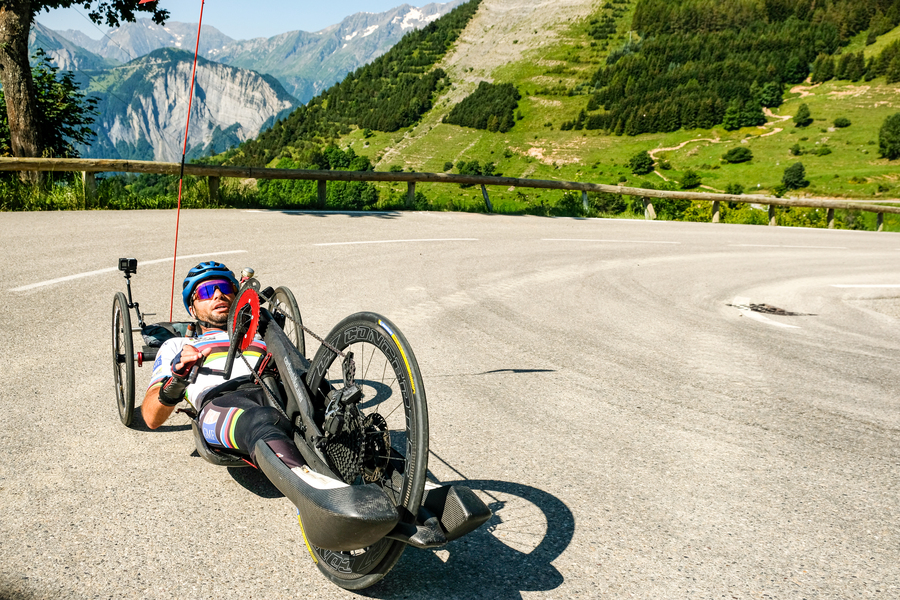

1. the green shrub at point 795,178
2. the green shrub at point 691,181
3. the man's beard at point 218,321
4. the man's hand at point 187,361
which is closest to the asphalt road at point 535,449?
the man's hand at point 187,361

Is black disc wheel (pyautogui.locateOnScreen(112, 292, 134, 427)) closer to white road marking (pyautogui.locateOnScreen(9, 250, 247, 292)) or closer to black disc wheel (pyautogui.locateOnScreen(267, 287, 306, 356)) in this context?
black disc wheel (pyautogui.locateOnScreen(267, 287, 306, 356))

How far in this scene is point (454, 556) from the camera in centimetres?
249

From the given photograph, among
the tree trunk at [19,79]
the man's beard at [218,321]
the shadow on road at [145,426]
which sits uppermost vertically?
the tree trunk at [19,79]

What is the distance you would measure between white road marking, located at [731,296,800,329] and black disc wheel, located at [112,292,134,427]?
20.4 ft

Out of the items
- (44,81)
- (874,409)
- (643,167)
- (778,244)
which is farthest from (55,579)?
(643,167)

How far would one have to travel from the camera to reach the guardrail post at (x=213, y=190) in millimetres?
13227

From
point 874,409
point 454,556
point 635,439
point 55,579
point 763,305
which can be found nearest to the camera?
point 55,579

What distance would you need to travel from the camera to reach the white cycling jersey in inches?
118

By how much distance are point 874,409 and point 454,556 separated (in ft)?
11.0

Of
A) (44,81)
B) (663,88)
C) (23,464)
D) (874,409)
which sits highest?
(663,88)

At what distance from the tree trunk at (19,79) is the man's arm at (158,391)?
10970mm

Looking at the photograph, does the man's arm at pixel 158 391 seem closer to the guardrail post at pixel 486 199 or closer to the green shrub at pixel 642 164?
the guardrail post at pixel 486 199

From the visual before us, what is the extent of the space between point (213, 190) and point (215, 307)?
10765mm

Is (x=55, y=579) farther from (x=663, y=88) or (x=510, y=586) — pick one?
(x=663, y=88)
